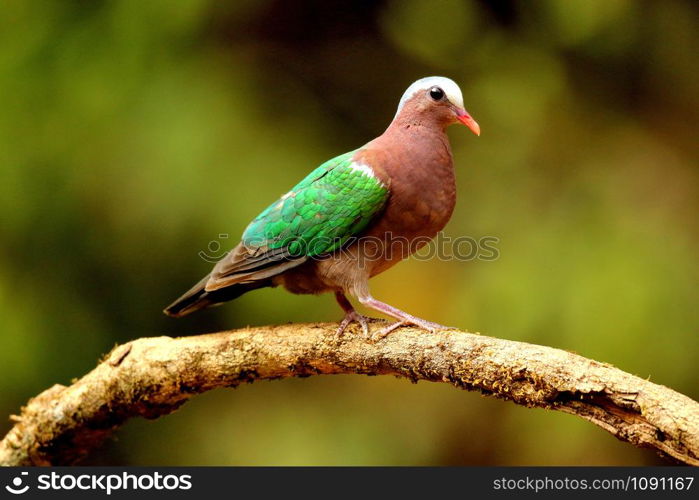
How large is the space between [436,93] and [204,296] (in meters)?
1.25

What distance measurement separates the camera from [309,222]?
3061 millimetres

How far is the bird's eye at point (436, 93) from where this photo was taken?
308cm

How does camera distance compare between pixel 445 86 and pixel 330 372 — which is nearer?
pixel 330 372

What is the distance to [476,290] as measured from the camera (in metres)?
4.31

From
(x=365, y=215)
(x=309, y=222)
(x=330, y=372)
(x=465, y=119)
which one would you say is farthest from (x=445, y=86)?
(x=330, y=372)

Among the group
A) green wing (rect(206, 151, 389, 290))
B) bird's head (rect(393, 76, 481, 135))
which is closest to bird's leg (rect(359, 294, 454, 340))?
green wing (rect(206, 151, 389, 290))

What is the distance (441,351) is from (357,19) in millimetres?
2714

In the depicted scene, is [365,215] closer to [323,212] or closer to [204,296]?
[323,212]

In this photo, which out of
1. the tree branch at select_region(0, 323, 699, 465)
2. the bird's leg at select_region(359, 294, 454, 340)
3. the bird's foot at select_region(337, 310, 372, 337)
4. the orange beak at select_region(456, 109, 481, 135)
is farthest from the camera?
the orange beak at select_region(456, 109, 481, 135)

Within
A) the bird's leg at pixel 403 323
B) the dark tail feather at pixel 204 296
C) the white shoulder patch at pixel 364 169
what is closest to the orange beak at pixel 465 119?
the white shoulder patch at pixel 364 169

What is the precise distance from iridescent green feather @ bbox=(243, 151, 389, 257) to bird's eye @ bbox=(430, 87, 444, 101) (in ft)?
1.28

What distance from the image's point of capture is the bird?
2.97 m

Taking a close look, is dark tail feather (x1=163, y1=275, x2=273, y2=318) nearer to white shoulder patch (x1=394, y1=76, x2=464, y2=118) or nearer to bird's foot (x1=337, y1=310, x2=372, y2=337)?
bird's foot (x1=337, y1=310, x2=372, y2=337)

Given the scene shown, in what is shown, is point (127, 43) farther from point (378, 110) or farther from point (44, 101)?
point (378, 110)
